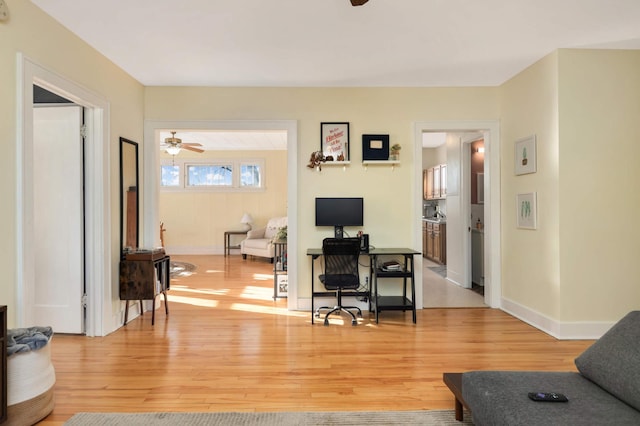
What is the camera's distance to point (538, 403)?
65.9 inches

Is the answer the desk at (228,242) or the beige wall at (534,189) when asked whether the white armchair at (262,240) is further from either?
the beige wall at (534,189)

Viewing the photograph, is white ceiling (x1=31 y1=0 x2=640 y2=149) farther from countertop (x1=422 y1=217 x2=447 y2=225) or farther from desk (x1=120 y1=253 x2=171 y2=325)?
countertop (x1=422 y1=217 x2=447 y2=225)

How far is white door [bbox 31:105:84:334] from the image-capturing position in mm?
3652

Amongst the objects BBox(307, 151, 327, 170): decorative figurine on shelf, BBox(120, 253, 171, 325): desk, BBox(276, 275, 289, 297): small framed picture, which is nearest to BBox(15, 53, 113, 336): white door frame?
BBox(120, 253, 171, 325): desk

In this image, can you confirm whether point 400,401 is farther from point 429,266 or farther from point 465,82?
point 429,266

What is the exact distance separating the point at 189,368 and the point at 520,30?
3.86m

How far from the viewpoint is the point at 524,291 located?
420 centimetres

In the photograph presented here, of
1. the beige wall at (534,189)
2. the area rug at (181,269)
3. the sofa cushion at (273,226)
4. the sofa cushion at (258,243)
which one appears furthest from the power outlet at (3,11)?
the sofa cushion at (273,226)

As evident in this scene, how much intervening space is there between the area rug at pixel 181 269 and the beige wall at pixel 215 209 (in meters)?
1.46

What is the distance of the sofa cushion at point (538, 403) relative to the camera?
1.54 m

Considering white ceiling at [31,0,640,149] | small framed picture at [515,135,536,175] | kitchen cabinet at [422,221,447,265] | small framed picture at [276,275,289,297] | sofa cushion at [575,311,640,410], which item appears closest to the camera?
sofa cushion at [575,311,640,410]

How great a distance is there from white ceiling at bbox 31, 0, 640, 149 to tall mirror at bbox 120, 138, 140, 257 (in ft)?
2.84

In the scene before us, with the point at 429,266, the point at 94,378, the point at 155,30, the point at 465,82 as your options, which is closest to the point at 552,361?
the point at 465,82

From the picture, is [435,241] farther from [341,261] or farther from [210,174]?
[210,174]
